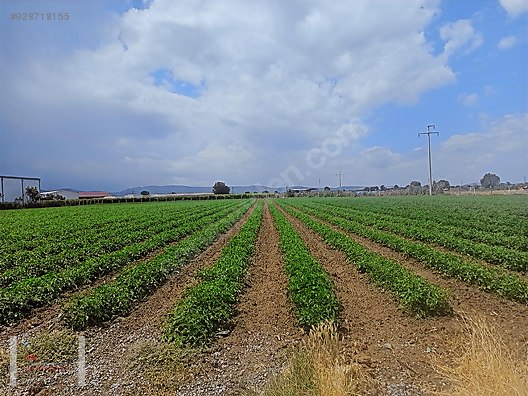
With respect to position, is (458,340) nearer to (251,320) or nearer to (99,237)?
A: (251,320)

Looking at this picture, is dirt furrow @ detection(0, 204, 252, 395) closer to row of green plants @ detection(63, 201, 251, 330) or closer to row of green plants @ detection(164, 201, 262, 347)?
row of green plants @ detection(63, 201, 251, 330)

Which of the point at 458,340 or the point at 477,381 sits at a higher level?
the point at 477,381

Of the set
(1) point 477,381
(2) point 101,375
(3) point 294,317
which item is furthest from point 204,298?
(1) point 477,381

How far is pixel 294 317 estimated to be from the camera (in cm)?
701

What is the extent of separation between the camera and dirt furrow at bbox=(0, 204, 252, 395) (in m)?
4.68

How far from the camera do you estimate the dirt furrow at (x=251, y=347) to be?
475cm

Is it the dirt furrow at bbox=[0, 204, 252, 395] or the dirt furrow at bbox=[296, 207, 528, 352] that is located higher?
the dirt furrow at bbox=[0, 204, 252, 395]

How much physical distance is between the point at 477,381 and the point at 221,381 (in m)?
2.98

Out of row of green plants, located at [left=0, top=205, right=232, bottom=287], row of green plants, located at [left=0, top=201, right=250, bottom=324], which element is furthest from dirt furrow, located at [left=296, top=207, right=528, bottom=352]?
row of green plants, located at [left=0, top=205, right=232, bottom=287]

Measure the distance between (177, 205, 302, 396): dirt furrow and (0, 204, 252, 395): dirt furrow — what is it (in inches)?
31.9

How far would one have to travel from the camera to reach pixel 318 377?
426 centimetres

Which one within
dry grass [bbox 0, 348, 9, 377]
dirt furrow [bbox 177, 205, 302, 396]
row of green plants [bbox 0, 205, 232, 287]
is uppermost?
row of green plants [bbox 0, 205, 232, 287]

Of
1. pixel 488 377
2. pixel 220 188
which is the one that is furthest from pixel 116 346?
pixel 220 188

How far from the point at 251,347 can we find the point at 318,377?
1810 millimetres
